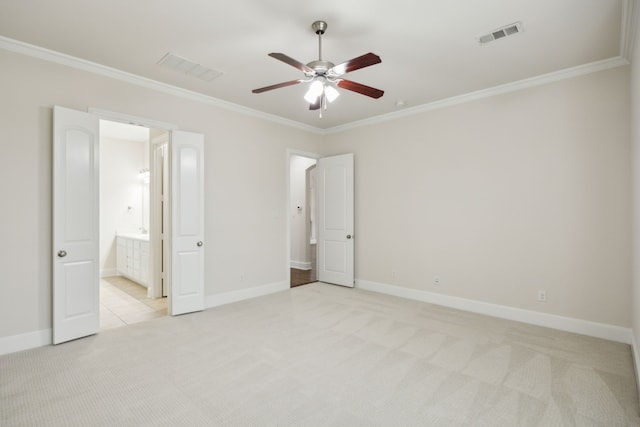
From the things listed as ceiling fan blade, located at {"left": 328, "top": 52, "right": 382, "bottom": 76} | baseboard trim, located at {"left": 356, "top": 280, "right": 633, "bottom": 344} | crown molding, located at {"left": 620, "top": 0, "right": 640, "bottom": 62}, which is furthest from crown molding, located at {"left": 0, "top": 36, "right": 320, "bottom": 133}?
crown molding, located at {"left": 620, "top": 0, "right": 640, "bottom": 62}

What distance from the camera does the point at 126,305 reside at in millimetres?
4648

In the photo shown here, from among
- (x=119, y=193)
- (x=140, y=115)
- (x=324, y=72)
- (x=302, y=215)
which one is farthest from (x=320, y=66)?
(x=119, y=193)

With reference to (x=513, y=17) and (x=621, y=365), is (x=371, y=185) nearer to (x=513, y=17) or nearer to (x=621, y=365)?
(x=513, y=17)

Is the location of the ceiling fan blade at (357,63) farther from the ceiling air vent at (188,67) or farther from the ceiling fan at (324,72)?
the ceiling air vent at (188,67)

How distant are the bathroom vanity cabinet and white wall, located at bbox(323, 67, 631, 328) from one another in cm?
382

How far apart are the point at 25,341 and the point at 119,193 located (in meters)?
4.52

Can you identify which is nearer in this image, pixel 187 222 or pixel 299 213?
pixel 187 222

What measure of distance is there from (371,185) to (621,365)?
3626mm

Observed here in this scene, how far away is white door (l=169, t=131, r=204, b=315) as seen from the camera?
409 cm

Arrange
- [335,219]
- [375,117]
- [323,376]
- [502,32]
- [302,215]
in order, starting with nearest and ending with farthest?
[323,376] → [502,32] → [375,117] → [335,219] → [302,215]

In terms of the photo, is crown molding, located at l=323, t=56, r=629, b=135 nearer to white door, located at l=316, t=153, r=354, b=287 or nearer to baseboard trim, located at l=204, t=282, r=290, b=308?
white door, located at l=316, t=153, r=354, b=287

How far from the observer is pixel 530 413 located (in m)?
2.12

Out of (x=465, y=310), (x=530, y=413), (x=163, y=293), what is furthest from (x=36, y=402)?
(x=465, y=310)

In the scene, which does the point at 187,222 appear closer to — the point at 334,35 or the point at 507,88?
the point at 334,35
